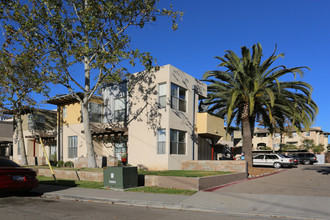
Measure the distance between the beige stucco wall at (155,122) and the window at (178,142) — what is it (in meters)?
0.28

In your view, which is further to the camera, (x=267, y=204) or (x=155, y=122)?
(x=155, y=122)

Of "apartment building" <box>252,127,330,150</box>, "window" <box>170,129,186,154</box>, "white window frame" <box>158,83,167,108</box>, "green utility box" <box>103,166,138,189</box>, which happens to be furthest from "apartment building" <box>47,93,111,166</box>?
"apartment building" <box>252,127,330,150</box>

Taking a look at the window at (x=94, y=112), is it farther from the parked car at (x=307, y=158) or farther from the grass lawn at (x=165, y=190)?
the parked car at (x=307, y=158)

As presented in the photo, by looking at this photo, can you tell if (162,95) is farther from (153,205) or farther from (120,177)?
(153,205)

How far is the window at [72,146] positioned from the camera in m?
23.4

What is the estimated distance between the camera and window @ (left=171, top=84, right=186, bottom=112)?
18.8m

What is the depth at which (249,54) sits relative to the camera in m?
20.5

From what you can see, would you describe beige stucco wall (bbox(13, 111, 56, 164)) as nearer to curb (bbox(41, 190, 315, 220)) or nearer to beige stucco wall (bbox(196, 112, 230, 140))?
beige stucco wall (bbox(196, 112, 230, 140))

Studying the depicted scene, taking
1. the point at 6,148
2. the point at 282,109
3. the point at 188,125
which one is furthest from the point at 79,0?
the point at 6,148

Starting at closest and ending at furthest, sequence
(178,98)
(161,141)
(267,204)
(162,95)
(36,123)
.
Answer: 1. (267,204)
2. (161,141)
3. (162,95)
4. (178,98)
5. (36,123)

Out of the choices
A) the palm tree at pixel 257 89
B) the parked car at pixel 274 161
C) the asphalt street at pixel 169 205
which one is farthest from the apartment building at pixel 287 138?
the asphalt street at pixel 169 205

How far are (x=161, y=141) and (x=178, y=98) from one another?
3.24 m

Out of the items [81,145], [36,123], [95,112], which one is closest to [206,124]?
[95,112]

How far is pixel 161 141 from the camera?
711 inches
